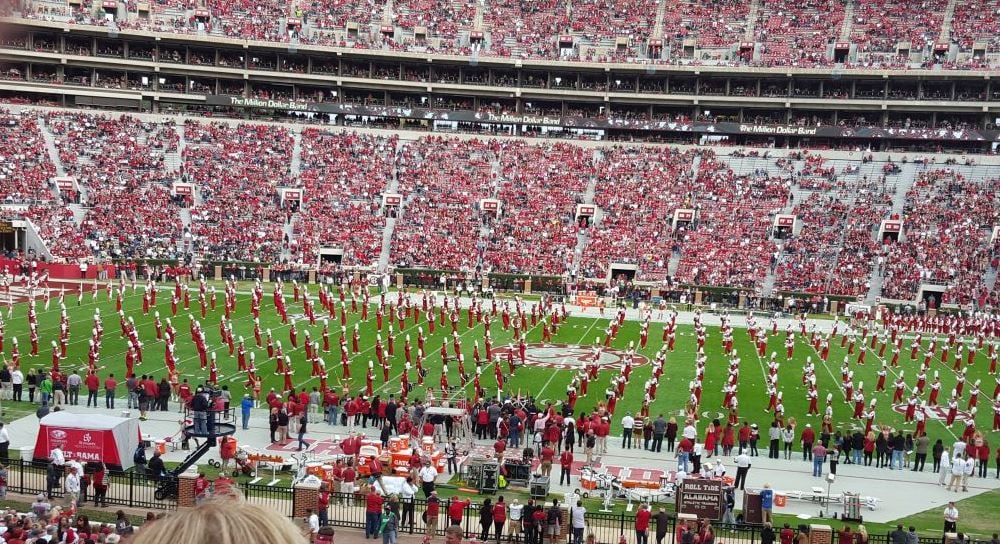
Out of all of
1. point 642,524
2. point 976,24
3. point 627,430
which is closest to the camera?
point 642,524

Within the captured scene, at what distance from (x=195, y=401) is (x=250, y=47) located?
51.1m

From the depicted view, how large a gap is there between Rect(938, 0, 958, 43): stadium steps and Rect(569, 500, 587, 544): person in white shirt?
55.6 meters

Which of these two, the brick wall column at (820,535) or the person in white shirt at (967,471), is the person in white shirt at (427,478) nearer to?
the brick wall column at (820,535)

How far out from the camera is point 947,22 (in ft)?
205

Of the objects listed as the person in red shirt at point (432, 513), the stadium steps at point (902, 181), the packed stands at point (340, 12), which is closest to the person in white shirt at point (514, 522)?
the person in red shirt at point (432, 513)

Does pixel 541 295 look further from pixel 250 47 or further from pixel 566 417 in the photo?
pixel 250 47

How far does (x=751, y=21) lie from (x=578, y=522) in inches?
2273

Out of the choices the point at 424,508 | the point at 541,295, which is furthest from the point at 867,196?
the point at 424,508

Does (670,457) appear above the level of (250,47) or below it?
below

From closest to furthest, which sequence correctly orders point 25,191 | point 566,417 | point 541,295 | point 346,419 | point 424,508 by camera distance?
point 424,508 < point 566,417 < point 346,419 < point 541,295 < point 25,191

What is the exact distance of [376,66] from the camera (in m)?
65.2

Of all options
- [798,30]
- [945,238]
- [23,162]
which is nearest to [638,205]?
[945,238]

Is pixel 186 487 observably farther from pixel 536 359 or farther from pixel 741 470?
pixel 536 359

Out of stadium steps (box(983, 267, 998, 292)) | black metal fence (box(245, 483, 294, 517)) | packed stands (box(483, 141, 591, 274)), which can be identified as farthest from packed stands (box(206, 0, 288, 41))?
black metal fence (box(245, 483, 294, 517))
